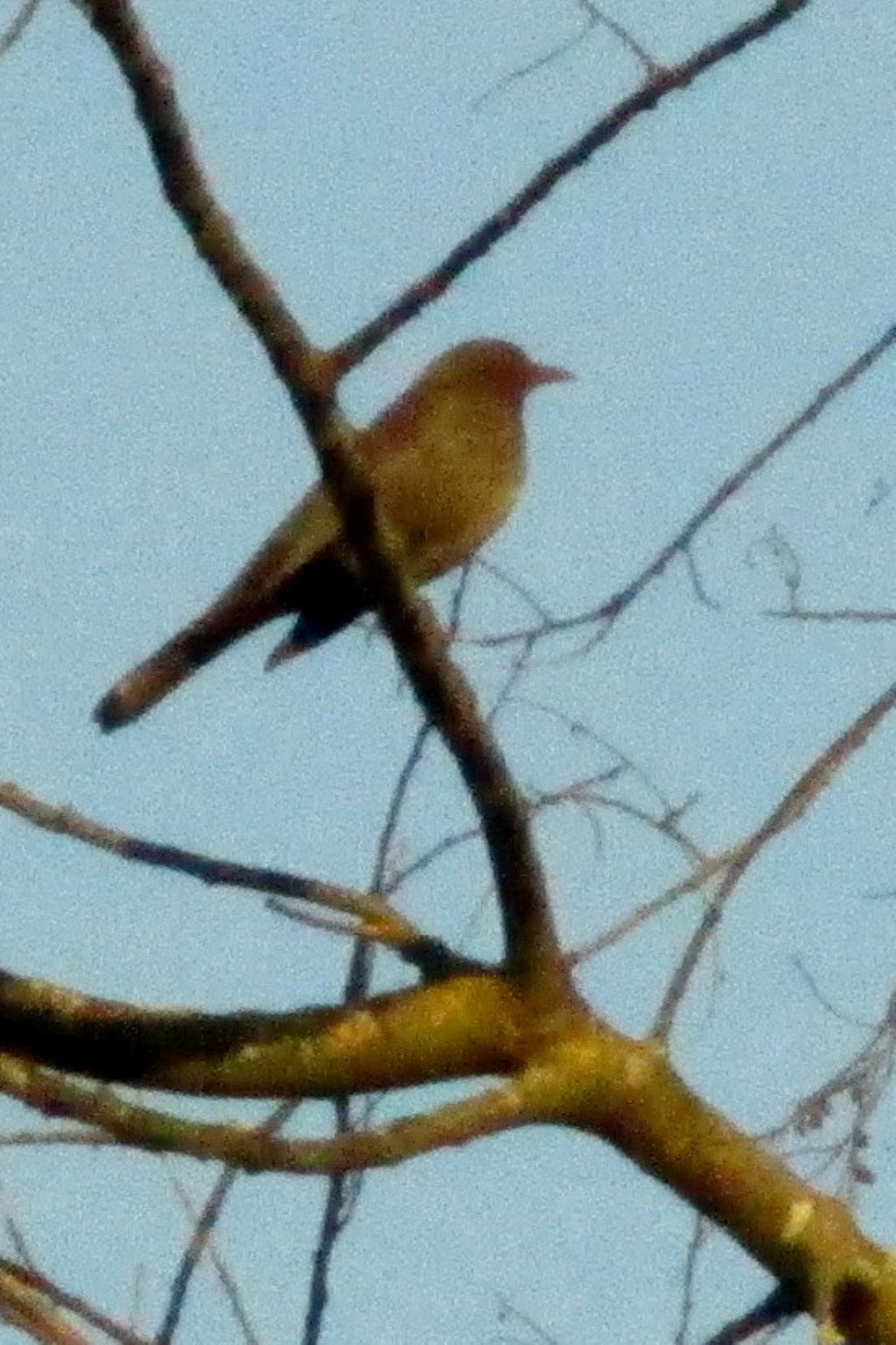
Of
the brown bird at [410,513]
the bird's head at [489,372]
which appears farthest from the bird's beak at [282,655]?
the bird's head at [489,372]

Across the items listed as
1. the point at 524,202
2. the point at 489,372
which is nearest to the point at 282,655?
the point at 489,372

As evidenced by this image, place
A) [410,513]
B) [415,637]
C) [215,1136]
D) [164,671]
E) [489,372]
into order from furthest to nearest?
[489,372]
[410,513]
[164,671]
[415,637]
[215,1136]

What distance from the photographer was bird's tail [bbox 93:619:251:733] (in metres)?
4.52

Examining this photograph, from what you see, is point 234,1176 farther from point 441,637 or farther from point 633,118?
point 633,118

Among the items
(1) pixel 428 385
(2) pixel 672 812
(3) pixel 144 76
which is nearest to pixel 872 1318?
(2) pixel 672 812

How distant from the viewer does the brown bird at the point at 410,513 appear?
4906mm

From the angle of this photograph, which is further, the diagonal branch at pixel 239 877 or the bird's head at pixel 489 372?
the bird's head at pixel 489 372

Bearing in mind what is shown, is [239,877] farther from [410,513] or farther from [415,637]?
[410,513]

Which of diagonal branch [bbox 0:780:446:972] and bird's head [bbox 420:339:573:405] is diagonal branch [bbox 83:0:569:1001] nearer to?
diagonal branch [bbox 0:780:446:972]

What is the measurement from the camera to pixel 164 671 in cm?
479

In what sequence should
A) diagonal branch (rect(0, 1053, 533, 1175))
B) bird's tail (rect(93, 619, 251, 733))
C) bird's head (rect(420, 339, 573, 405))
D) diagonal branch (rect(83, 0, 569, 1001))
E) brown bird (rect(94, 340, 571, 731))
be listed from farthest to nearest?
bird's head (rect(420, 339, 573, 405)), brown bird (rect(94, 340, 571, 731)), bird's tail (rect(93, 619, 251, 733)), diagonal branch (rect(83, 0, 569, 1001)), diagonal branch (rect(0, 1053, 533, 1175))

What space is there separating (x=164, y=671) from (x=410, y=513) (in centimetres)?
81

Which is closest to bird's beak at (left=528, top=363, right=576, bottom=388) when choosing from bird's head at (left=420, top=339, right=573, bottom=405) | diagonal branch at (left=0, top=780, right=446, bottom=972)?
bird's head at (left=420, top=339, right=573, bottom=405)

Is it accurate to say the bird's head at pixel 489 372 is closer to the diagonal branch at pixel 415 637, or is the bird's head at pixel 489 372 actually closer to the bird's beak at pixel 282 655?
the bird's beak at pixel 282 655
